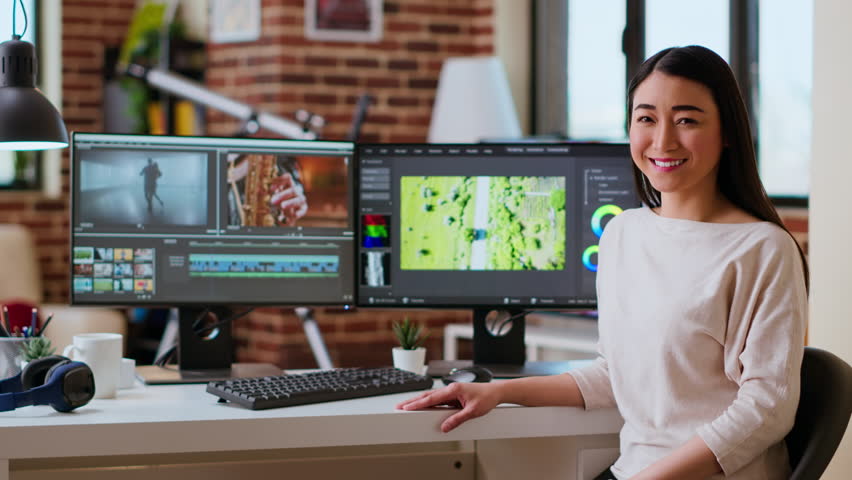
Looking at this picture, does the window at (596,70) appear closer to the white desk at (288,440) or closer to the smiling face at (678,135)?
the white desk at (288,440)

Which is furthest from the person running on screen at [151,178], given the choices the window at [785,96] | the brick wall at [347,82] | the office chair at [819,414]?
the brick wall at [347,82]

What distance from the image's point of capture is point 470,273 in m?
2.18

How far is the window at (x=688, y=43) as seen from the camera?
11.3 feet

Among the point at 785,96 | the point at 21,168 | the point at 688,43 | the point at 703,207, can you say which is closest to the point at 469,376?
the point at 703,207

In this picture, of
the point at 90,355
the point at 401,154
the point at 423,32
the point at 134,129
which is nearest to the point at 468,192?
the point at 401,154

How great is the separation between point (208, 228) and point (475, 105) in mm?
2289

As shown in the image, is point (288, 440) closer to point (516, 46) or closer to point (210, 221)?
point (210, 221)

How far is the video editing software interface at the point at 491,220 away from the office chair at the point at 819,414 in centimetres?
63

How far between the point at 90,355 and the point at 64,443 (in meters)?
A: 0.25

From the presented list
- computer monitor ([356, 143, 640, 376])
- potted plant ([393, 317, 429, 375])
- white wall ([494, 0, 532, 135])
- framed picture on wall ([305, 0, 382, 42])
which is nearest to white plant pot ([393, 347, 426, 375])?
potted plant ([393, 317, 429, 375])

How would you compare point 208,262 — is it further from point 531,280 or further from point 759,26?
point 759,26

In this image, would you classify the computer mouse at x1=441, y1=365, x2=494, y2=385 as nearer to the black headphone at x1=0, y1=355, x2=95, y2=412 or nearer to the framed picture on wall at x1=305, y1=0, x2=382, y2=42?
the black headphone at x1=0, y1=355, x2=95, y2=412

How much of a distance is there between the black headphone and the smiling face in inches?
38.5

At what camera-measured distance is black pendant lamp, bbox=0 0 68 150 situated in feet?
6.09
